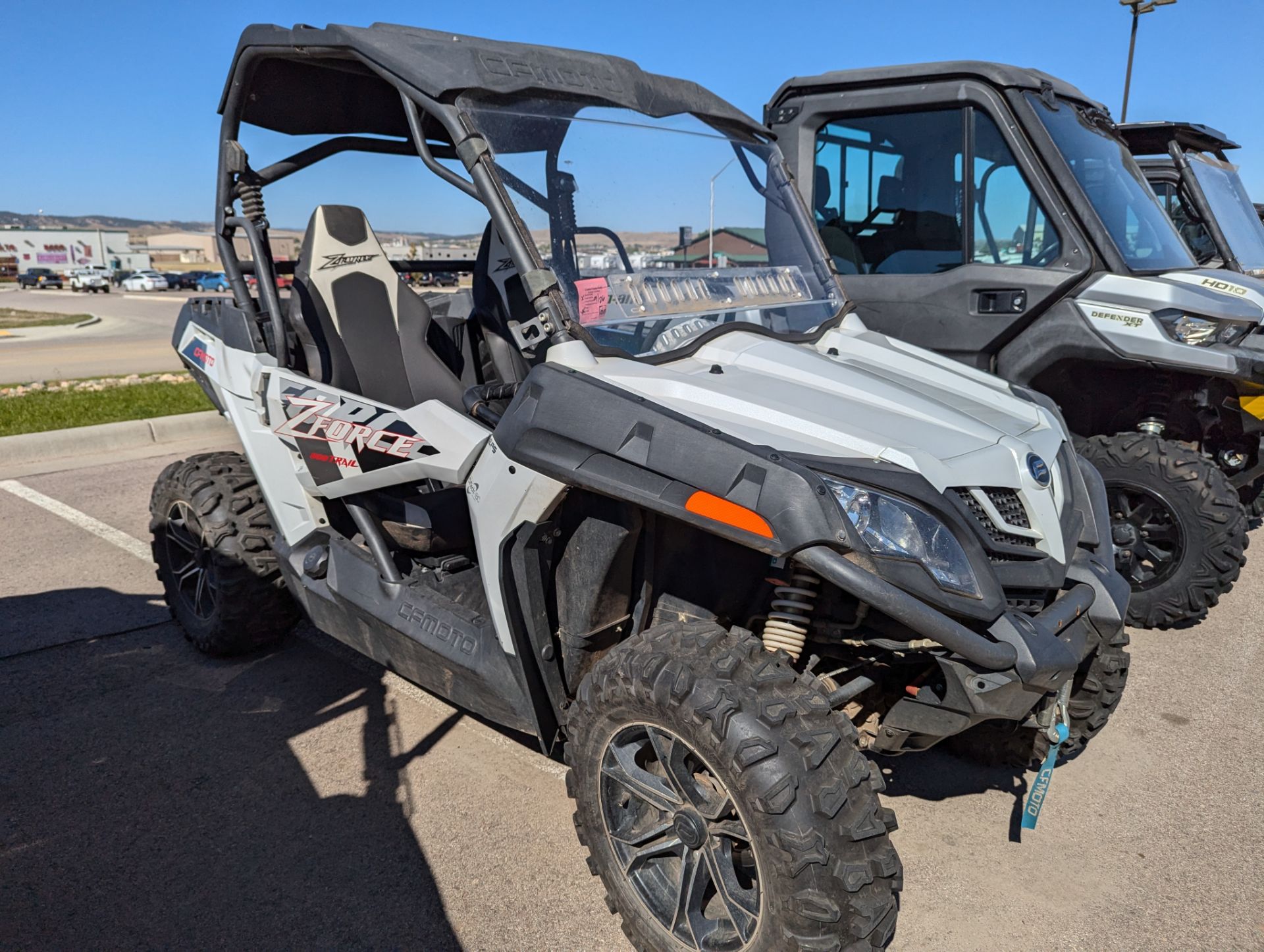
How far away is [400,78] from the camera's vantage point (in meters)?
2.83

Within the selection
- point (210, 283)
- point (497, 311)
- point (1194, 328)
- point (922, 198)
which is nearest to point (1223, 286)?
point (1194, 328)

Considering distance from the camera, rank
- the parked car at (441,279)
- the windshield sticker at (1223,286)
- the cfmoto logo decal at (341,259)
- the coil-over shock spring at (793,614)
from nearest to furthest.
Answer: the coil-over shock spring at (793,614)
the cfmoto logo decal at (341,259)
the parked car at (441,279)
the windshield sticker at (1223,286)

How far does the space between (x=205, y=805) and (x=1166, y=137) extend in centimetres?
779

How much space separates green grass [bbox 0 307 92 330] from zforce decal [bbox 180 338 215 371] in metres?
23.4

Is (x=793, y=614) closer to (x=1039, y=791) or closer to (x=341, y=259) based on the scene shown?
(x=1039, y=791)

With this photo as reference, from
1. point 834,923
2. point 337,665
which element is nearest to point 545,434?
point 834,923

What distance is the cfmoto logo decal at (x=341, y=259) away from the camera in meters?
4.02

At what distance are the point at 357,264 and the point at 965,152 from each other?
3198 mm

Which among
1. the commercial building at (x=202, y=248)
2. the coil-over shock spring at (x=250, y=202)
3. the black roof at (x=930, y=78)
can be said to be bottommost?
the commercial building at (x=202, y=248)

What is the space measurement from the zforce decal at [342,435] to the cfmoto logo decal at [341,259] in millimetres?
730

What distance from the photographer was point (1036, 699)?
226cm

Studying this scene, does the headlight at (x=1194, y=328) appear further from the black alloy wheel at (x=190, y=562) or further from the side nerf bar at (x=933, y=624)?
the black alloy wheel at (x=190, y=562)

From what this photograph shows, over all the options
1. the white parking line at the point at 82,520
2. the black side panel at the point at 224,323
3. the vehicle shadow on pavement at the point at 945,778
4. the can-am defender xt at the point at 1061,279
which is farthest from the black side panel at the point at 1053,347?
the white parking line at the point at 82,520

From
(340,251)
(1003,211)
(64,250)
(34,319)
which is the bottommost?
(64,250)
